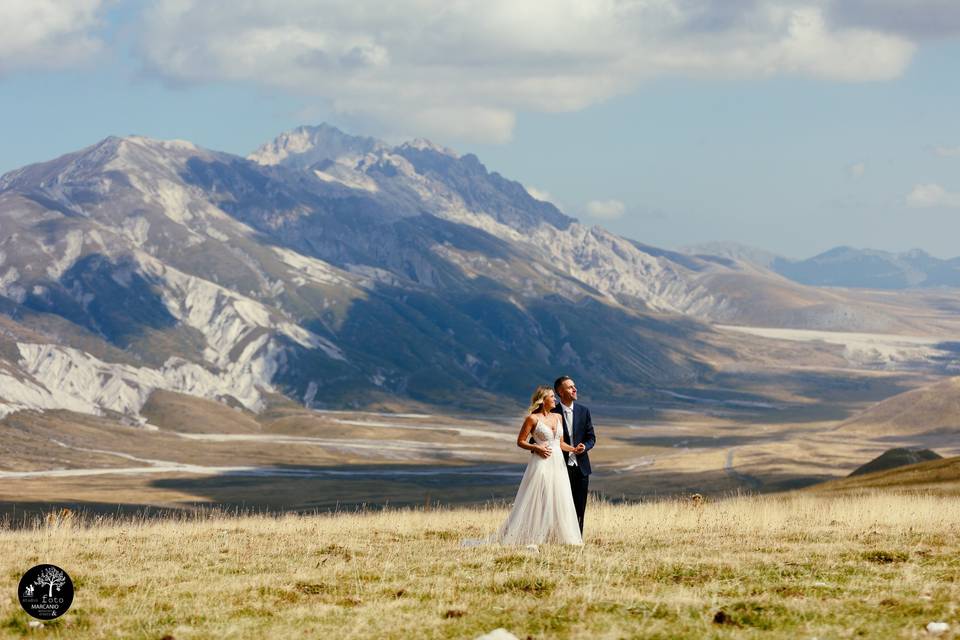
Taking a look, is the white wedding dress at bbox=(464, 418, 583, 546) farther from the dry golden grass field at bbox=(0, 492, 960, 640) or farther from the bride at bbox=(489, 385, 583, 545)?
the dry golden grass field at bbox=(0, 492, 960, 640)

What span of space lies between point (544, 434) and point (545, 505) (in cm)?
135

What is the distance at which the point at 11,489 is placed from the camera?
138m

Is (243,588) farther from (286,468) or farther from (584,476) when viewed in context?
(286,468)

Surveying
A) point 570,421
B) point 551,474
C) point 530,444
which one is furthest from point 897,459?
point 530,444

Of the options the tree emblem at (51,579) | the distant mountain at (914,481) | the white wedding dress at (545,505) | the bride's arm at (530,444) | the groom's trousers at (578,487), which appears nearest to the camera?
the tree emblem at (51,579)

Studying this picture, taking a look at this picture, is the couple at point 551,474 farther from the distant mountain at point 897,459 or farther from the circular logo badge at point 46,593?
the distant mountain at point 897,459

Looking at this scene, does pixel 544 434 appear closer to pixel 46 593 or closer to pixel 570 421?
pixel 570 421

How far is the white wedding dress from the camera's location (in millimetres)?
22594

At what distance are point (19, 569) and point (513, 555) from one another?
818 cm

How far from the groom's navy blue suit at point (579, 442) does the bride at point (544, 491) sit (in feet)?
0.78

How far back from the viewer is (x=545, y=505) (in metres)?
22.7

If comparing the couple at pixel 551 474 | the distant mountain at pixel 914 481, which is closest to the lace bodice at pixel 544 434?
the couple at pixel 551 474

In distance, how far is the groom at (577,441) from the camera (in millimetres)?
23219

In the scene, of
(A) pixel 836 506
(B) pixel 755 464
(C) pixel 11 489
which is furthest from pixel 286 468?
(A) pixel 836 506
